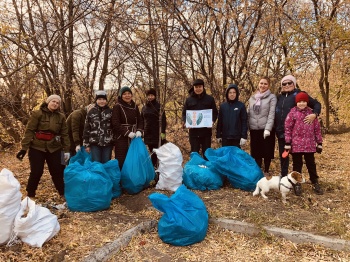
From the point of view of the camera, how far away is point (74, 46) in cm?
696

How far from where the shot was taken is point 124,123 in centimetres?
444

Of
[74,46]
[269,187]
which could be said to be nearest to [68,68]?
[74,46]

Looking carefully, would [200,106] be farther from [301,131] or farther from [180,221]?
[180,221]

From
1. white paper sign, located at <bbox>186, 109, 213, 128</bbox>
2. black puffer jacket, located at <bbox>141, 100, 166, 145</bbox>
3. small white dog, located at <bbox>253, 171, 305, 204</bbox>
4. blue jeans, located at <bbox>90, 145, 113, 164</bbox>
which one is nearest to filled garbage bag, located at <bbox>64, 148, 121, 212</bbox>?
blue jeans, located at <bbox>90, 145, 113, 164</bbox>

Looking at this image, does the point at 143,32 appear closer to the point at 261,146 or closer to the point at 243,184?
the point at 261,146

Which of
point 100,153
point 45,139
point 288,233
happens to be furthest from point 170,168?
point 288,233

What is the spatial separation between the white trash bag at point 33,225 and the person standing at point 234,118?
2.85 metres

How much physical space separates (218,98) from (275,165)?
185cm

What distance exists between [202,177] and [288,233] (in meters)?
1.55

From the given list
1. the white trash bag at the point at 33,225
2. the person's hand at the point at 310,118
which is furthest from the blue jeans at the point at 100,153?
the person's hand at the point at 310,118

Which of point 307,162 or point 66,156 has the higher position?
point 66,156

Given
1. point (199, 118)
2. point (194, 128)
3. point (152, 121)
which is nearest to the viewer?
point (199, 118)

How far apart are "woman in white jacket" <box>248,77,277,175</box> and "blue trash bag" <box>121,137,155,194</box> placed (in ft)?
5.68

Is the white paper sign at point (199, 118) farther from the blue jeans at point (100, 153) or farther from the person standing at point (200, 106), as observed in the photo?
the blue jeans at point (100, 153)
